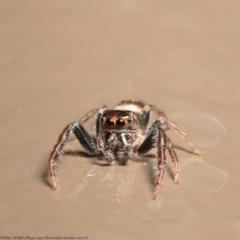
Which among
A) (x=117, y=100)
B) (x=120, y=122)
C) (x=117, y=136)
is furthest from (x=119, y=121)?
(x=117, y=100)

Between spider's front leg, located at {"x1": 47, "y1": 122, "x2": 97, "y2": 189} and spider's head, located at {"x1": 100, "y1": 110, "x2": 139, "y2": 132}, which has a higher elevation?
spider's head, located at {"x1": 100, "y1": 110, "x2": 139, "y2": 132}

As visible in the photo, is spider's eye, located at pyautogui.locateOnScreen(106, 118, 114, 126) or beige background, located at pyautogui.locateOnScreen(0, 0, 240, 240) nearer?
beige background, located at pyautogui.locateOnScreen(0, 0, 240, 240)

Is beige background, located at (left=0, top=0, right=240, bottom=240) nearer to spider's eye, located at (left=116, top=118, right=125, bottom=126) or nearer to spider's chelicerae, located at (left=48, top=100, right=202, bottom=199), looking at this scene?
spider's chelicerae, located at (left=48, top=100, right=202, bottom=199)

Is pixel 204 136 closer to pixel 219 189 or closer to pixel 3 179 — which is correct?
pixel 219 189

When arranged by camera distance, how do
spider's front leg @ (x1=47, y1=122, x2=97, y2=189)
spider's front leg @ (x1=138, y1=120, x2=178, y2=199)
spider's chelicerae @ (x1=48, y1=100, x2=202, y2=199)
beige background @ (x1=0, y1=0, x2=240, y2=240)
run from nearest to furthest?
beige background @ (x1=0, y1=0, x2=240, y2=240), spider's front leg @ (x1=138, y1=120, x2=178, y2=199), spider's front leg @ (x1=47, y1=122, x2=97, y2=189), spider's chelicerae @ (x1=48, y1=100, x2=202, y2=199)

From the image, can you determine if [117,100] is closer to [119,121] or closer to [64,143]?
[119,121]

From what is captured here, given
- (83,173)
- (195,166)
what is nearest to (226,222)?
(195,166)

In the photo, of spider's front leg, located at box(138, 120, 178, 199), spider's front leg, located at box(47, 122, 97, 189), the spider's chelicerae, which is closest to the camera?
spider's front leg, located at box(138, 120, 178, 199)

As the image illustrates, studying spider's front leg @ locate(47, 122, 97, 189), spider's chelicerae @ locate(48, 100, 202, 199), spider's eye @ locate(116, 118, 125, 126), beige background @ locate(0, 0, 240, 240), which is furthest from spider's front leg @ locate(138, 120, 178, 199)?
spider's front leg @ locate(47, 122, 97, 189)
